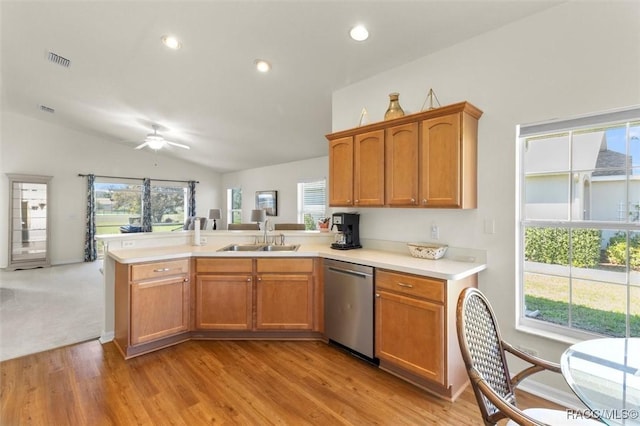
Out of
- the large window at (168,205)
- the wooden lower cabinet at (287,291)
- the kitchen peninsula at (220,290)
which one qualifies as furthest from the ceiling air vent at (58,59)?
the large window at (168,205)

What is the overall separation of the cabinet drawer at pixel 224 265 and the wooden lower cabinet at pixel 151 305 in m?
0.14

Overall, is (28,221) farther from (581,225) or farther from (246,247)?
(581,225)

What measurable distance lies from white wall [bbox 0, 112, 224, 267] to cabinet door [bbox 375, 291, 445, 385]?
7932 mm

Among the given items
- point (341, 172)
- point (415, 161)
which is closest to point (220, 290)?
point (341, 172)

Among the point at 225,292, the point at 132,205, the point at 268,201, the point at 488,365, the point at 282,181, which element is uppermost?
the point at 282,181

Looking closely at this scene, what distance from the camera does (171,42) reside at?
297 centimetres

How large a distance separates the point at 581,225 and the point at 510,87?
1.12 meters

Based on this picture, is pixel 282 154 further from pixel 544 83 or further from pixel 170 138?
pixel 544 83

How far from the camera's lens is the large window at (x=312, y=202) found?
21.2ft

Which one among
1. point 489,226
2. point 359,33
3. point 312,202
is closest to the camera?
point 489,226

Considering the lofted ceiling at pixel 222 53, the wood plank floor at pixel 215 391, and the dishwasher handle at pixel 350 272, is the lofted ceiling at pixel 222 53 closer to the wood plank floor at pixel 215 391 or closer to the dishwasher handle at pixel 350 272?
the dishwasher handle at pixel 350 272

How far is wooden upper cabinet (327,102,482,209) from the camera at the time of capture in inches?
88.7

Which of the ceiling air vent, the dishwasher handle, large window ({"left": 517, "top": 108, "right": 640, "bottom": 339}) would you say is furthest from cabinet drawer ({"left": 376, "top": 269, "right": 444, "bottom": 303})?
the ceiling air vent

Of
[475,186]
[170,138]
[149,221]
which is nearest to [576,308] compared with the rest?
[475,186]
